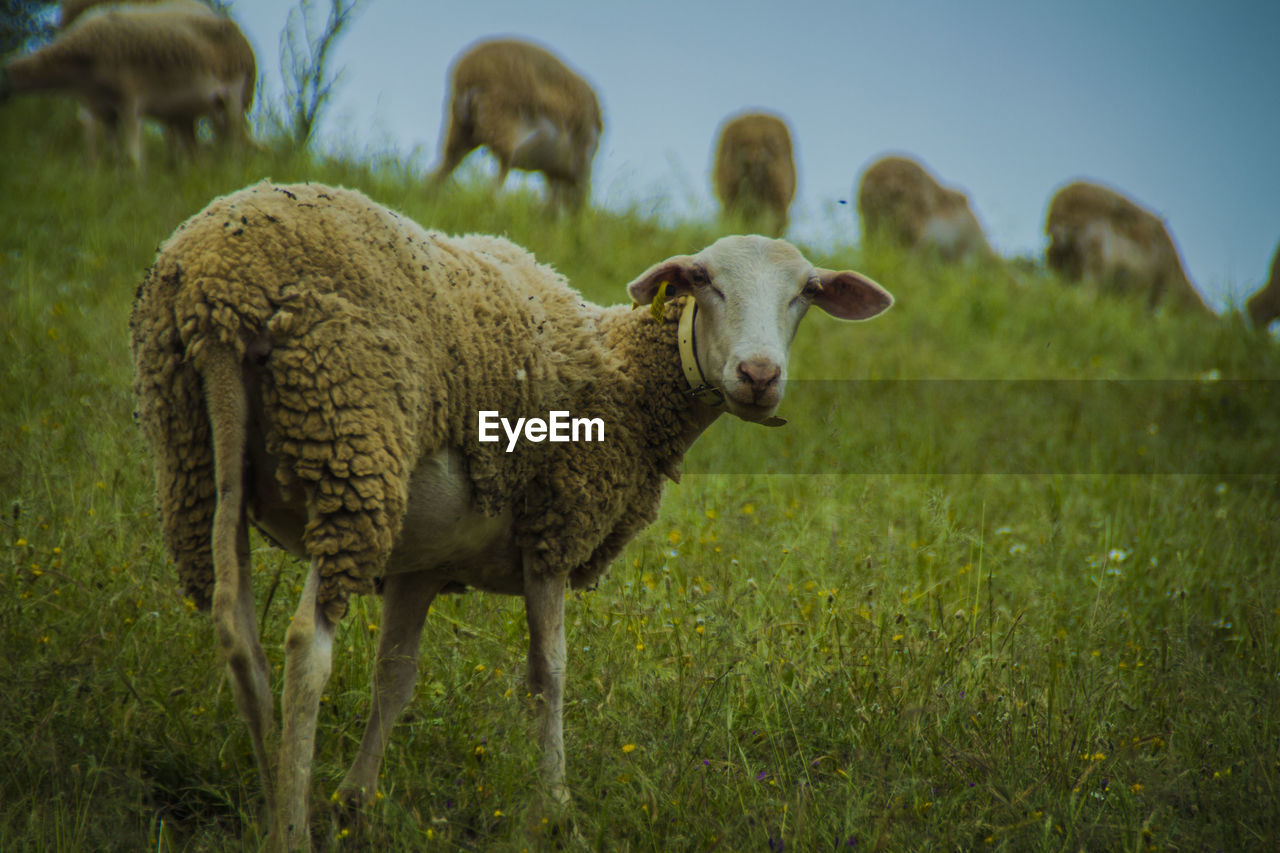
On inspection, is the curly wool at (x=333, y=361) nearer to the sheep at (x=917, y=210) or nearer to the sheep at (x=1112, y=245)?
the sheep at (x=917, y=210)

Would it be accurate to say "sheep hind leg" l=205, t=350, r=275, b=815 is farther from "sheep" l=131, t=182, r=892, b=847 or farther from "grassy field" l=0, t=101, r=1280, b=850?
"grassy field" l=0, t=101, r=1280, b=850

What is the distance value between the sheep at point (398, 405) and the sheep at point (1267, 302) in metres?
10.4

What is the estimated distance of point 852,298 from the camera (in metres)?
3.53

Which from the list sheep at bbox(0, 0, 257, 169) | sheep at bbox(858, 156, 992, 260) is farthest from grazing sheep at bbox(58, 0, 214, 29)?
sheep at bbox(858, 156, 992, 260)

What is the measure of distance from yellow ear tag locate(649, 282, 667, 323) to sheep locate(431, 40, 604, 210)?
638 centimetres

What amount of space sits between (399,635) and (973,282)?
903cm

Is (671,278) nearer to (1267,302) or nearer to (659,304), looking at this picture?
(659,304)

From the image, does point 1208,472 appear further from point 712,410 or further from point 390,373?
point 390,373

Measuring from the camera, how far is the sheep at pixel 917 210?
12.9 meters

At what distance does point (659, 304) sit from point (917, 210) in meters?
10.7

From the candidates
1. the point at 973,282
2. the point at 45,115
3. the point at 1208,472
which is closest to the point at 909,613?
the point at 1208,472

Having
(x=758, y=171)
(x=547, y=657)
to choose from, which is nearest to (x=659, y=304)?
(x=547, y=657)

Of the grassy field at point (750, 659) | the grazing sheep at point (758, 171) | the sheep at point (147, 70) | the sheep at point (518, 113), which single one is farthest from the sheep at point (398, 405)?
the grazing sheep at point (758, 171)

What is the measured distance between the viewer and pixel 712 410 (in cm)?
347
